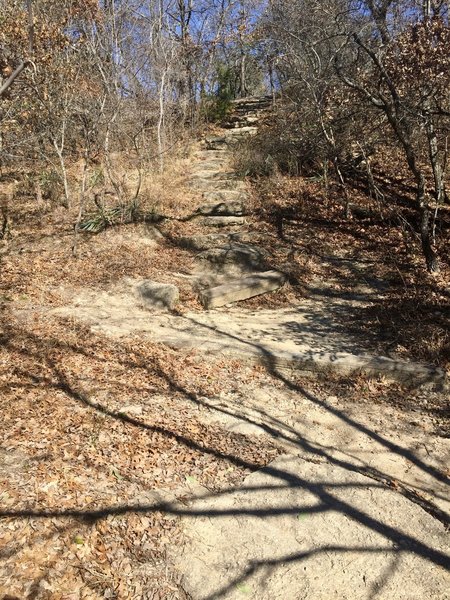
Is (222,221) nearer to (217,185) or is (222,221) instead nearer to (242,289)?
(217,185)

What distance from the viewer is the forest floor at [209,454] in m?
3.13

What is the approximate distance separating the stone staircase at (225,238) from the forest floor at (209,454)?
1.71 ft

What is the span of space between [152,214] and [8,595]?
9.67 meters

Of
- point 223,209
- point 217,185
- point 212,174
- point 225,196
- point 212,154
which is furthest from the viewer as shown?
point 212,154

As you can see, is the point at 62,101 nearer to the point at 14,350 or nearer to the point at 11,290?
the point at 11,290

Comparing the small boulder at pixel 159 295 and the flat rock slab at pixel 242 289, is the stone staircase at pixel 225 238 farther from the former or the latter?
the small boulder at pixel 159 295

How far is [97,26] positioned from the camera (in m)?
10.8

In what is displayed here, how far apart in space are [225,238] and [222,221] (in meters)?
1.09

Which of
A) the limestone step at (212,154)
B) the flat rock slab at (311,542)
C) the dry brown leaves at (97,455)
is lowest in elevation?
the flat rock slab at (311,542)

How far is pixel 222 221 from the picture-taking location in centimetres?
1188

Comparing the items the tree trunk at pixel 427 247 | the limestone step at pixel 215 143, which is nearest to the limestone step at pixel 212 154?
the limestone step at pixel 215 143

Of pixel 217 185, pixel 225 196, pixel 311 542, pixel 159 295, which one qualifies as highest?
pixel 217 185

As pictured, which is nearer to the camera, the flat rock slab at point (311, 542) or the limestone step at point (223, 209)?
the flat rock slab at point (311, 542)

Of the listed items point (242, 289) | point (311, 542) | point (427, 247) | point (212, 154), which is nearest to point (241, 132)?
point (212, 154)
